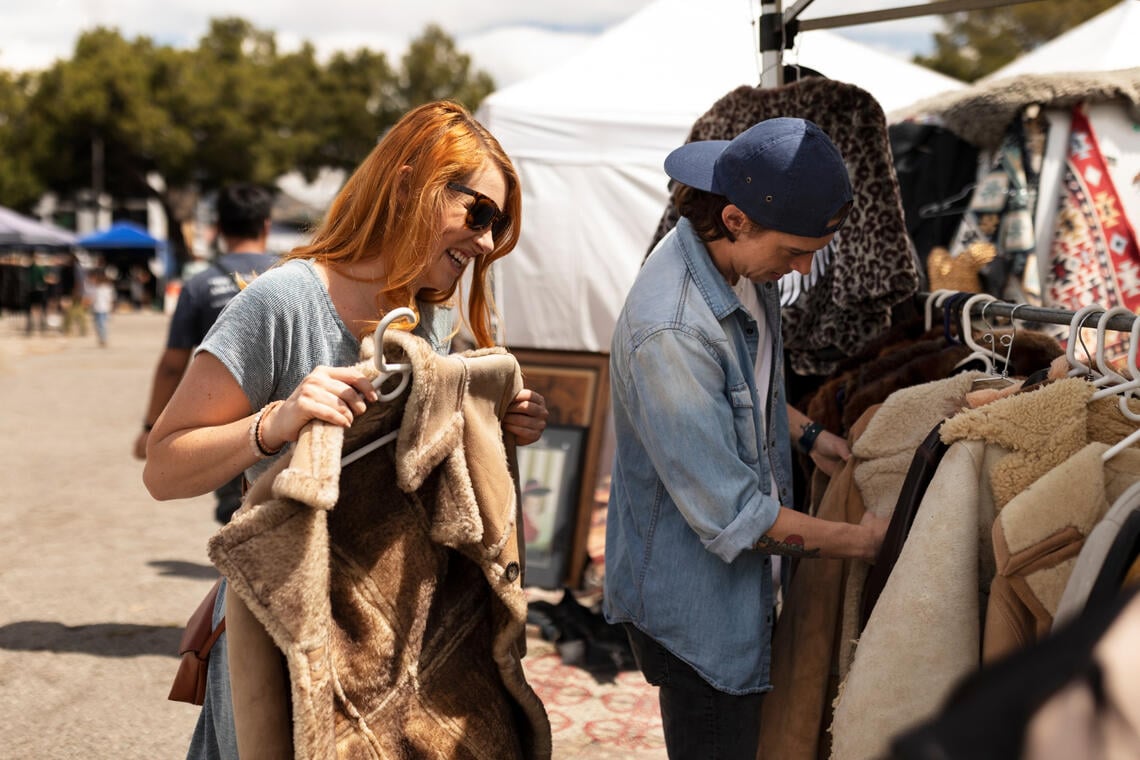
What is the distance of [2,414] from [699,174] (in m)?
11.8

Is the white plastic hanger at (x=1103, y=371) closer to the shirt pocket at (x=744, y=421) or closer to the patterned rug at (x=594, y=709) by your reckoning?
the shirt pocket at (x=744, y=421)

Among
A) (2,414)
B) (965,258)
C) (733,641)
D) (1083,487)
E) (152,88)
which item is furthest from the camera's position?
(152,88)

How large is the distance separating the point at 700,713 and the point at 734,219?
1.01 metres

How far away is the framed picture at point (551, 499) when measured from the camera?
18.1 feet

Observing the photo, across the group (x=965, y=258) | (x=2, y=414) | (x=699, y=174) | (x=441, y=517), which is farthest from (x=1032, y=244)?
(x=2, y=414)

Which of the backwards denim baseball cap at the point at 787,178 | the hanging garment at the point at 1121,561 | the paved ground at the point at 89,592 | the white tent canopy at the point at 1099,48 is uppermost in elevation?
the white tent canopy at the point at 1099,48

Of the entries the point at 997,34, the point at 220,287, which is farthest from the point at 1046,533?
the point at 997,34

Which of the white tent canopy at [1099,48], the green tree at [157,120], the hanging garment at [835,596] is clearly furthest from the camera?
the green tree at [157,120]

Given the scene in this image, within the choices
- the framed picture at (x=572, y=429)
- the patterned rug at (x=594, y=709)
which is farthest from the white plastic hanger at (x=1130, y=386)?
the framed picture at (x=572, y=429)

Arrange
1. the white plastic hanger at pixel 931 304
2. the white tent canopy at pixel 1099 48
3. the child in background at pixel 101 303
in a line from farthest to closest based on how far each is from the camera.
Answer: the child in background at pixel 101 303, the white tent canopy at pixel 1099 48, the white plastic hanger at pixel 931 304

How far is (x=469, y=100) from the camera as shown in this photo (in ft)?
149

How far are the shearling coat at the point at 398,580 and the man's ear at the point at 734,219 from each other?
1.98 ft

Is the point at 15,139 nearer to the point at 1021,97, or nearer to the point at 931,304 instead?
the point at 1021,97

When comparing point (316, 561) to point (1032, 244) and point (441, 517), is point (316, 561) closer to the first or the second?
point (441, 517)
